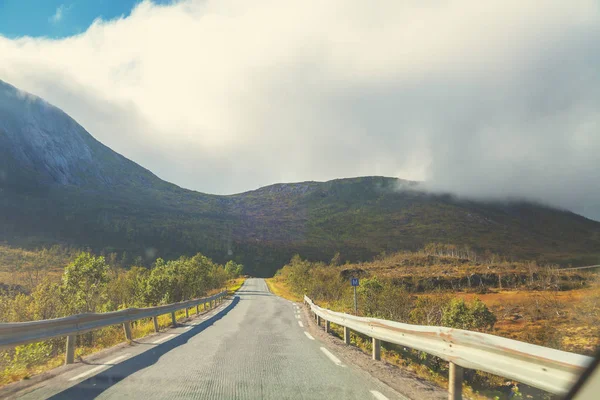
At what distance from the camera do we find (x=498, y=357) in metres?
3.65

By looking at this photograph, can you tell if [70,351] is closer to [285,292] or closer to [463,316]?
[463,316]

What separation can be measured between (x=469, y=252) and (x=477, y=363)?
206920 millimetres

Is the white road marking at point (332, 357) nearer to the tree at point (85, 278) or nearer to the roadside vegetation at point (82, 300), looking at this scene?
the roadside vegetation at point (82, 300)

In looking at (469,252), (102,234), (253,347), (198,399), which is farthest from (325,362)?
(469,252)

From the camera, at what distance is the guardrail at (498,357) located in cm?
277

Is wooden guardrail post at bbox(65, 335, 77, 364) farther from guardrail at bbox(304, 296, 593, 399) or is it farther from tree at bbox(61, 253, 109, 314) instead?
tree at bbox(61, 253, 109, 314)

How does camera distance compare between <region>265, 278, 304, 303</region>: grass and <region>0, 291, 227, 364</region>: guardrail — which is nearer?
<region>0, 291, 227, 364</region>: guardrail

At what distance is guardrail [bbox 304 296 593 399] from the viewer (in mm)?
2775

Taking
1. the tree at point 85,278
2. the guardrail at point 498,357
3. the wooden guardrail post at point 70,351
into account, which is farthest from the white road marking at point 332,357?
the tree at point 85,278

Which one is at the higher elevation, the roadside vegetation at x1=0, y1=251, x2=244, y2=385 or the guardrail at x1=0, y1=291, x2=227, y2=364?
the guardrail at x1=0, y1=291, x2=227, y2=364

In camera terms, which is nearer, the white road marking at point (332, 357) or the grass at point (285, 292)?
the white road marking at point (332, 357)

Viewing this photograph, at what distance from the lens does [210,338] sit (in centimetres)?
1115

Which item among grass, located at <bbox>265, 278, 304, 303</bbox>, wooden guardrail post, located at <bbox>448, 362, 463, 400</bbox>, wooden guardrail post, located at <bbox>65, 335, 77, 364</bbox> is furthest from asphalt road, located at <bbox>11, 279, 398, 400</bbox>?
grass, located at <bbox>265, 278, 304, 303</bbox>

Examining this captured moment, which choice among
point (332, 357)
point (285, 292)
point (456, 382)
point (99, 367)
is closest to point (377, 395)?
point (456, 382)
